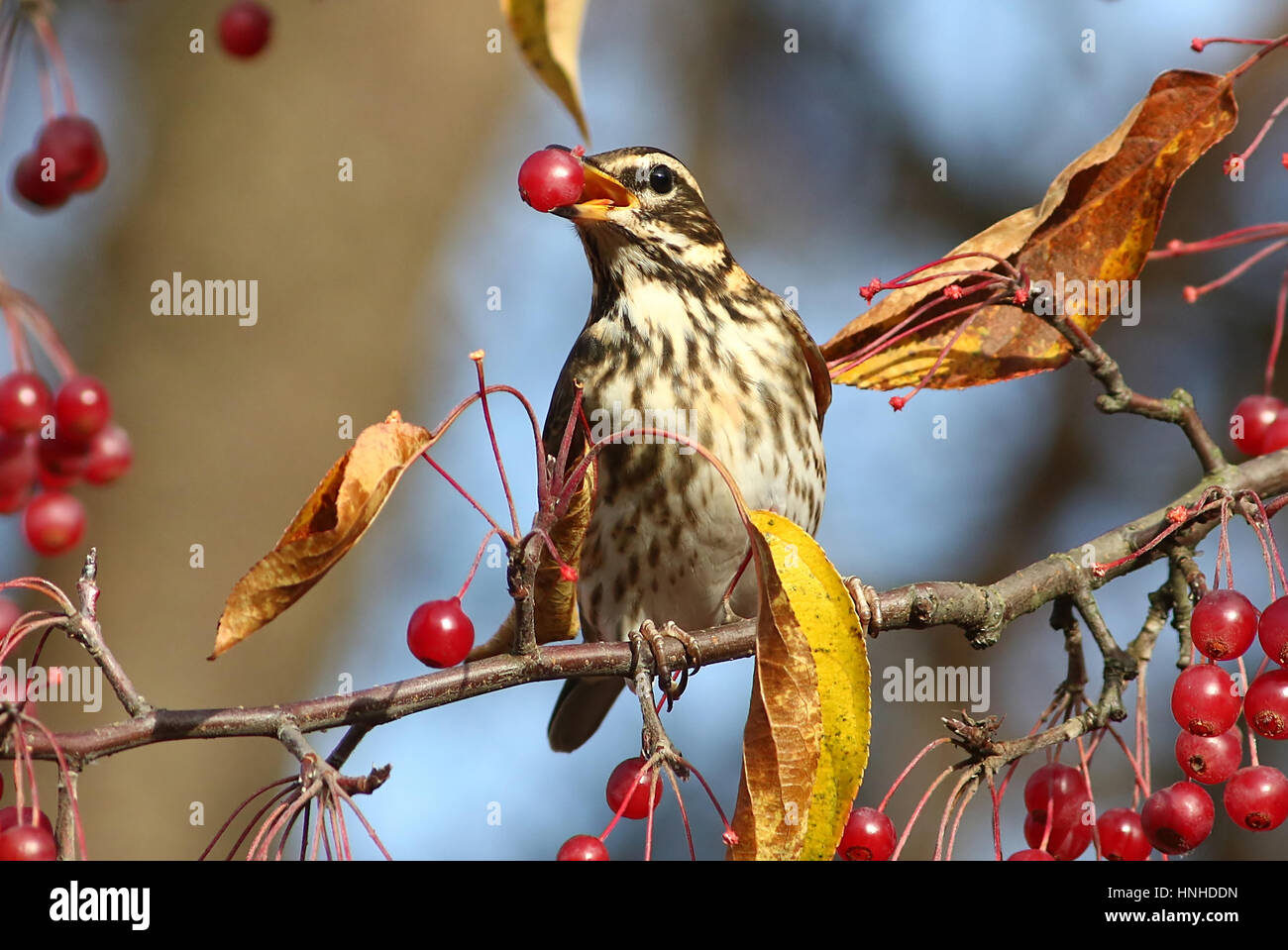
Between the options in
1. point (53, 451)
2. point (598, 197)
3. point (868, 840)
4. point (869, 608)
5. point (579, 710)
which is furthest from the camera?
point (579, 710)

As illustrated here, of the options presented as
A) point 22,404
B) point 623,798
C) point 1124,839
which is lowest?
point 1124,839

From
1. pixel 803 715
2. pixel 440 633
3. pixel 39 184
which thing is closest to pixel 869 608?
pixel 803 715

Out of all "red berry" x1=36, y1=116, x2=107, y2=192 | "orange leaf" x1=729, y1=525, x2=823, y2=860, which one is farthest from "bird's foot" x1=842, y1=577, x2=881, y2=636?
"red berry" x1=36, y1=116, x2=107, y2=192

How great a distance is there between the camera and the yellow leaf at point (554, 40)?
1.02 metres

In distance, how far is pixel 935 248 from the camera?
22.9 feet

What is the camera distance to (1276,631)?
188cm

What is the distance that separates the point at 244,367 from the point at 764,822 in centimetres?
415

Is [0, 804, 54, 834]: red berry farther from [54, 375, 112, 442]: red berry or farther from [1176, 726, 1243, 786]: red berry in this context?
[1176, 726, 1243, 786]: red berry

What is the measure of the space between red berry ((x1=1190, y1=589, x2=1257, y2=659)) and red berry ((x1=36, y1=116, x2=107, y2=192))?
172 cm

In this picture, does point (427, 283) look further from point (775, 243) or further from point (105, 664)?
point (105, 664)

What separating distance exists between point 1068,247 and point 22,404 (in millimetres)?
1724

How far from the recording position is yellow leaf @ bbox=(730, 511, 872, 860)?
1.75 m

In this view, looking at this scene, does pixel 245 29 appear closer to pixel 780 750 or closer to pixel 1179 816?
pixel 780 750

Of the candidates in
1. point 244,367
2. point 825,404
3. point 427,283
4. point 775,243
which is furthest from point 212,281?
point 775,243
